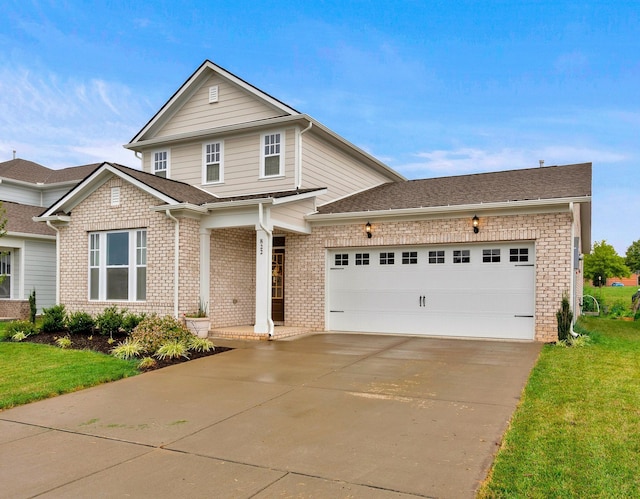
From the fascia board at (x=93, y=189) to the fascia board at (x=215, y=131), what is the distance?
2.99 m

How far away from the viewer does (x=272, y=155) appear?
14.6m

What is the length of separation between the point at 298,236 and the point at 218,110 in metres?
5.02

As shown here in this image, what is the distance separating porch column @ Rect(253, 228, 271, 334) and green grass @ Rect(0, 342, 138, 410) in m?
3.72

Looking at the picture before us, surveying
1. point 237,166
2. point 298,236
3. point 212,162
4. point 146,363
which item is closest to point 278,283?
point 298,236

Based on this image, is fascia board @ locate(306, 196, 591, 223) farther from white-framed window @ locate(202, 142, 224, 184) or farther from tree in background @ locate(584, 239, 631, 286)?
tree in background @ locate(584, 239, 631, 286)

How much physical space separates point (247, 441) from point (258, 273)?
7555mm

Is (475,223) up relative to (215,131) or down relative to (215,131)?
down

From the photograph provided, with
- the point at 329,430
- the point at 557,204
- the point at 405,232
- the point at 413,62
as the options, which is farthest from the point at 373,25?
the point at 329,430

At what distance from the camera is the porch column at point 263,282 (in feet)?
39.7

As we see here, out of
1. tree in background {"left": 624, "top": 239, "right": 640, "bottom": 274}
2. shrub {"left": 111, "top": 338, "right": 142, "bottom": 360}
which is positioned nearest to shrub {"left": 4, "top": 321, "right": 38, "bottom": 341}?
shrub {"left": 111, "top": 338, "right": 142, "bottom": 360}

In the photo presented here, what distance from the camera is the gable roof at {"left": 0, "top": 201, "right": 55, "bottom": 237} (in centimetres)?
1753

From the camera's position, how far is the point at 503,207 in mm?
11555

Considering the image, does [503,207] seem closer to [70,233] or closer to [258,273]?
[258,273]

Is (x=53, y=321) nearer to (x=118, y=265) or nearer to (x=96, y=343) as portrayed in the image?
(x=118, y=265)
